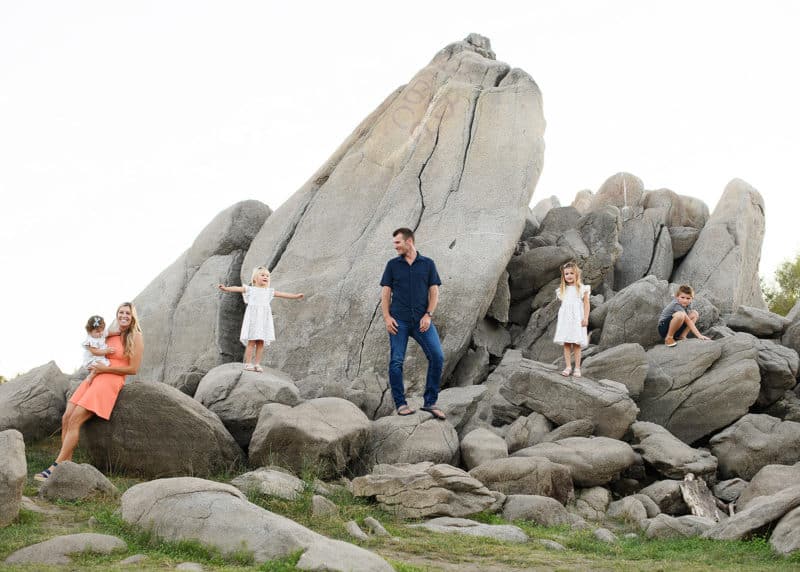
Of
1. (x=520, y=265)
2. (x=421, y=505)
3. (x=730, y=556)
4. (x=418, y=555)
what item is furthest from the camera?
(x=520, y=265)

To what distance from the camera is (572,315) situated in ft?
59.9

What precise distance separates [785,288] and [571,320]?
30.4m

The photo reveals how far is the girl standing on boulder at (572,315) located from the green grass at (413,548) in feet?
19.8

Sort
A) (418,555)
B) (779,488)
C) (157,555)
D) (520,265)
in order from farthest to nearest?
1. (520,265)
2. (779,488)
3. (418,555)
4. (157,555)

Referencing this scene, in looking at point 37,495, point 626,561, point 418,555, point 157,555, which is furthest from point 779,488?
point 37,495

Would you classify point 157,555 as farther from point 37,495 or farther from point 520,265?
A: point 520,265

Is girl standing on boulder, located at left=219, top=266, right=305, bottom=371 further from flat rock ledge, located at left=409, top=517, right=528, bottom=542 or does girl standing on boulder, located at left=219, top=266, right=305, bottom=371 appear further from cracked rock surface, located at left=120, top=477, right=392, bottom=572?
cracked rock surface, located at left=120, top=477, right=392, bottom=572

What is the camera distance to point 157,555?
922 centimetres

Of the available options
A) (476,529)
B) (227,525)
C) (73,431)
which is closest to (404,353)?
(476,529)

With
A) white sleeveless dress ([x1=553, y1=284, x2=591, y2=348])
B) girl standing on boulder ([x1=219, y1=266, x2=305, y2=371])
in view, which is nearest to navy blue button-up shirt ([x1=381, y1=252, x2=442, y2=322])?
girl standing on boulder ([x1=219, y1=266, x2=305, y2=371])

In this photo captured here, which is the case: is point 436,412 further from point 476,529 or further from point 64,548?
point 64,548

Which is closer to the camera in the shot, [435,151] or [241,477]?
[241,477]

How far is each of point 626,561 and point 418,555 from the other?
92.0 inches

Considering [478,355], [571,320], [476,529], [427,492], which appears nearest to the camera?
[476,529]
